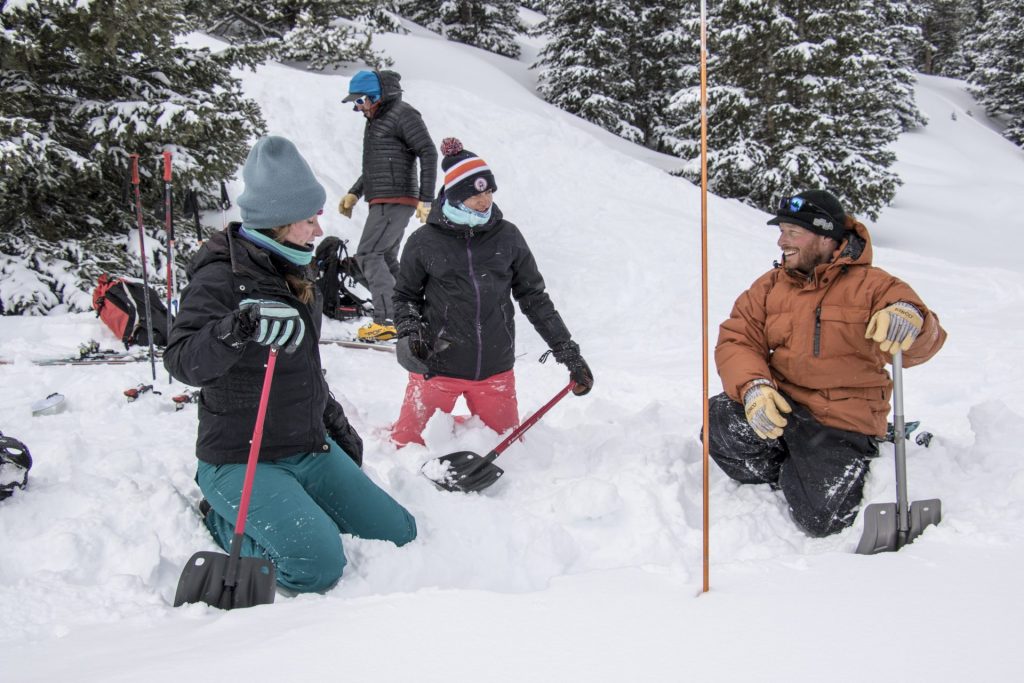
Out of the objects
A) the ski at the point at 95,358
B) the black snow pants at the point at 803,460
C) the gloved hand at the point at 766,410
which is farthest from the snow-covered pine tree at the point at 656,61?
the gloved hand at the point at 766,410

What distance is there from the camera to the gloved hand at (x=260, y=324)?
2.54 m

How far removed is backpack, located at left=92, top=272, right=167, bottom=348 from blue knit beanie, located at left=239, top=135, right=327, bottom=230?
3814 millimetres

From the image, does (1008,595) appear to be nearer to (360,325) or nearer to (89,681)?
(89,681)

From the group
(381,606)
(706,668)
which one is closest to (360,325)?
(381,606)

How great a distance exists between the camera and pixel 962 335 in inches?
267

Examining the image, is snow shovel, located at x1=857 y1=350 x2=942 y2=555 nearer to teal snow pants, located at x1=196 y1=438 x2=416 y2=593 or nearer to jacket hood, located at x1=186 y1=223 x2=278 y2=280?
teal snow pants, located at x1=196 y1=438 x2=416 y2=593

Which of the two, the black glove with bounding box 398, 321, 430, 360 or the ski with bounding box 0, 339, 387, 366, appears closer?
the black glove with bounding box 398, 321, 430, 360

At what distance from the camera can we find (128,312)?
6.20 m

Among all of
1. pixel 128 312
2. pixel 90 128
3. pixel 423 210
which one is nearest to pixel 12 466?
pixel 128 312

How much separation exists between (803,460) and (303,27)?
14382mm

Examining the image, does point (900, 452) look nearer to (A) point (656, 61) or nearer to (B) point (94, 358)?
(B) point (94, 358)

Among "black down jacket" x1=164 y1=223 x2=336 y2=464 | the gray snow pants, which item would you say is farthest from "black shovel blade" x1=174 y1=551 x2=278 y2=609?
the gray snow pants

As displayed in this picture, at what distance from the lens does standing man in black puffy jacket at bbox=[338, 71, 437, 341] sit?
21.1 ft

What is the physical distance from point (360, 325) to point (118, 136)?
9.50 feet
